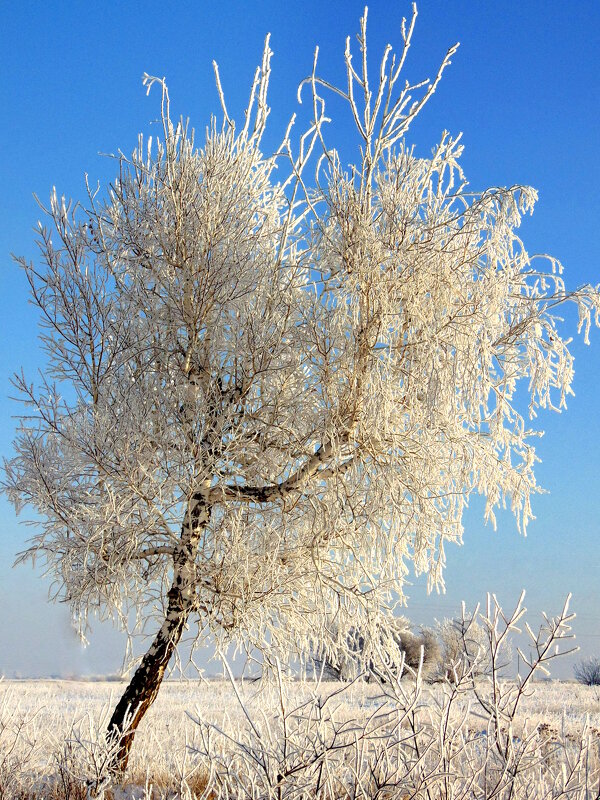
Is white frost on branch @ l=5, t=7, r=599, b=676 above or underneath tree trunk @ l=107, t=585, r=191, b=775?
above

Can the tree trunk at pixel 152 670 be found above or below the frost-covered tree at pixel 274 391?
below

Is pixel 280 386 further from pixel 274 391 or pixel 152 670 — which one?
pixel 152 670

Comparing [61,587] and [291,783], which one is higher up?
[61,587]

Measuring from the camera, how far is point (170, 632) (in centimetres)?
596

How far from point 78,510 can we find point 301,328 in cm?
237

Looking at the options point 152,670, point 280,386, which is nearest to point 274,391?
point 280,386

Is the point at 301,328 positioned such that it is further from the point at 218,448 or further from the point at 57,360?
the point at 57,360

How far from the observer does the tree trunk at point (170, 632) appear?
5875 mm

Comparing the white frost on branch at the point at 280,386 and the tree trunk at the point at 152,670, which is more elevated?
the white frost on branch at the point at 280,386

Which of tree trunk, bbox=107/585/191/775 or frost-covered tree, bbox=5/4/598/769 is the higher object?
frost-covered tree, bbox=5/4/598/769

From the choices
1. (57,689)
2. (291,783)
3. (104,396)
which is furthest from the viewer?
(57,689)

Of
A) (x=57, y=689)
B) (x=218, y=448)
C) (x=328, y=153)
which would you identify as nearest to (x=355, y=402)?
(x=218, y=448)

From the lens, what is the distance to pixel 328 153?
5617 mm

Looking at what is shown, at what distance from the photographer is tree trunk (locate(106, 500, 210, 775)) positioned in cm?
588
